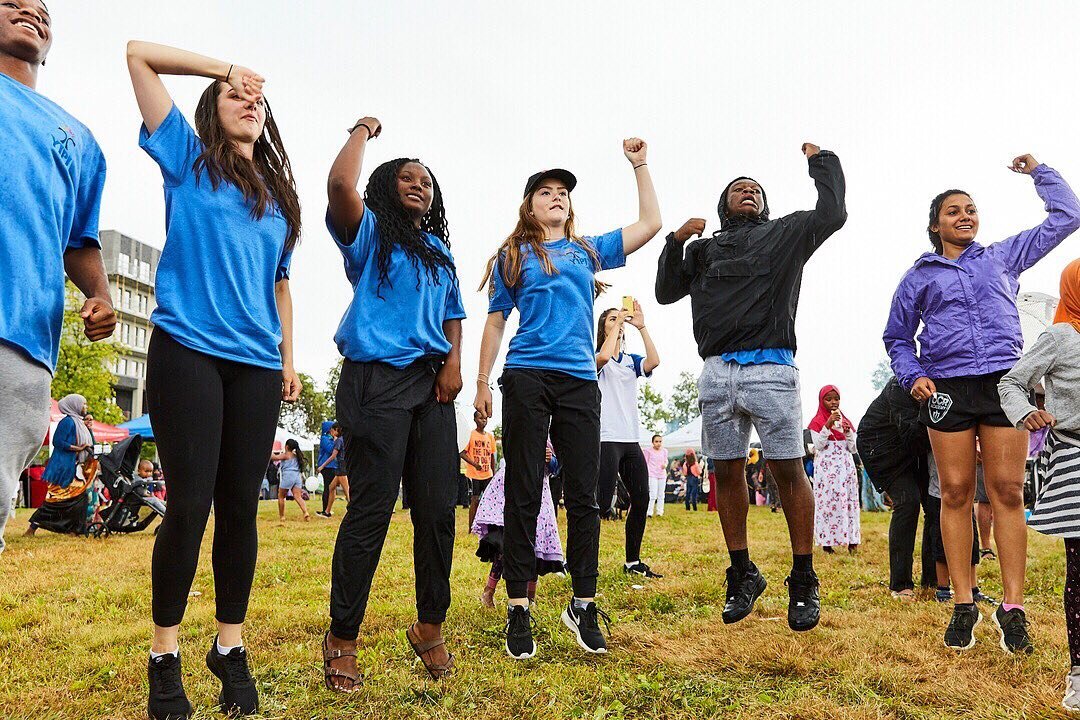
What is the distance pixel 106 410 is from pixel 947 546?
41.0m

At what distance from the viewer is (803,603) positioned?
3842 mm

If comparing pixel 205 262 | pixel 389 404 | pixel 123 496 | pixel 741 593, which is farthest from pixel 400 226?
pixel 123 496

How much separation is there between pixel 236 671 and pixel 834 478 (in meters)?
7.56

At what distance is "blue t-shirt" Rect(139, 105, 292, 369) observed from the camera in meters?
2.68

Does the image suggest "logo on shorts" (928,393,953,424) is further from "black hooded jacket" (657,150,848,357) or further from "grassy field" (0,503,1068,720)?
"grassy field" (0,503,1068,720)

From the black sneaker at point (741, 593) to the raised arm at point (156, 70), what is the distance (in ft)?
10.9

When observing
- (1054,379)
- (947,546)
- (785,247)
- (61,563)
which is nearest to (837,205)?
(785,247)

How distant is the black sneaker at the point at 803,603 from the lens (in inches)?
148

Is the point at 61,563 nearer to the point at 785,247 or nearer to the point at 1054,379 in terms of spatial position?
the point at 785,247

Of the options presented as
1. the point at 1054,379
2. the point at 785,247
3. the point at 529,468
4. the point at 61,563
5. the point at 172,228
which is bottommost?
the point at 61,563

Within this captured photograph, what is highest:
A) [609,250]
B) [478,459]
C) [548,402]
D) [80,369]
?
[80,369]

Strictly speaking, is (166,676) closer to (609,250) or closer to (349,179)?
(349,179)

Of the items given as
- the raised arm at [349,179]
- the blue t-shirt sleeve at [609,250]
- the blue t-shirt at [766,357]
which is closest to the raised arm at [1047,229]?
the blue t-shirt at [766,357]

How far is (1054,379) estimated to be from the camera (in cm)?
308
